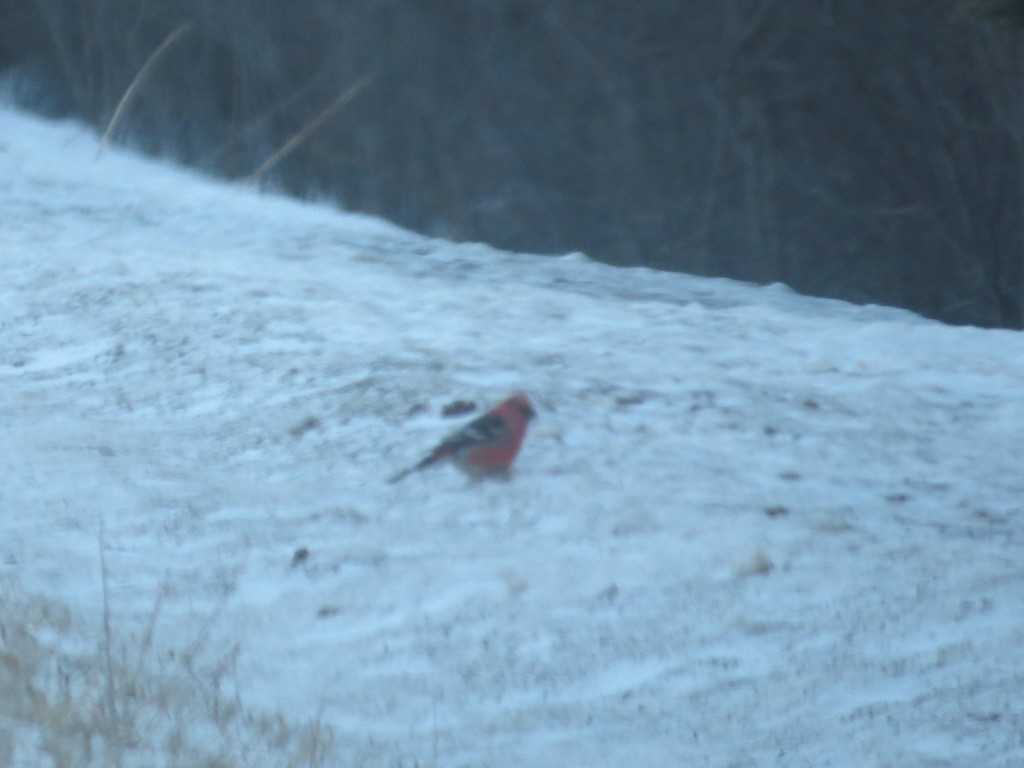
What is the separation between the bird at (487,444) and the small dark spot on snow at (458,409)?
495mm

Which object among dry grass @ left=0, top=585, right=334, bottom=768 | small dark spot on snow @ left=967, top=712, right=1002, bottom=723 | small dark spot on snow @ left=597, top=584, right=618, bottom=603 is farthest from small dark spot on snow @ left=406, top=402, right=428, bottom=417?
small dark spot on snow @ left=967, top=712, right=1002, bottom=723

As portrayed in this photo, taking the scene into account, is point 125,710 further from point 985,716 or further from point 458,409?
point 458,409

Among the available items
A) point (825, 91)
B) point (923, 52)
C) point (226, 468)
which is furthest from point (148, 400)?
point (923, 52)

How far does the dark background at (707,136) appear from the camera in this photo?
930cm

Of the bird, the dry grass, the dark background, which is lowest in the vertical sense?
the dark background

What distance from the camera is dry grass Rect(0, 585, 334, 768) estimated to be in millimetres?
2852

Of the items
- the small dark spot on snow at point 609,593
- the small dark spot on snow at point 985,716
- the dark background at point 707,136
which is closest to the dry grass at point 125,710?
the small dark spot on snow at point 609,593

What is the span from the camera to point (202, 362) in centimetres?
593

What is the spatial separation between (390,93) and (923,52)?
361 centimetres

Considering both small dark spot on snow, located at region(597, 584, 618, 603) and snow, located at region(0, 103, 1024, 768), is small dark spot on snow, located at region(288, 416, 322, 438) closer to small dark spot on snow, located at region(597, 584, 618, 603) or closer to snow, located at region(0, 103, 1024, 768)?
snow, located at region(0, 103, 1024, 768)

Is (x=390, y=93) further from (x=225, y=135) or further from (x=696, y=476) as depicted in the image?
(x=696, y=476)

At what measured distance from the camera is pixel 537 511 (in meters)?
4.57

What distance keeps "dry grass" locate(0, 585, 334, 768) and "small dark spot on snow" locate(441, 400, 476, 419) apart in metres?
1.82

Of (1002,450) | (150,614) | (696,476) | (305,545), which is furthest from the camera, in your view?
(1002,450)
